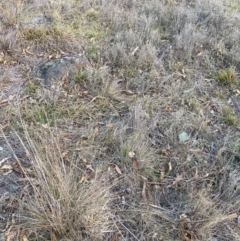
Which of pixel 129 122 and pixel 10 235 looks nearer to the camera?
pixel 10 235

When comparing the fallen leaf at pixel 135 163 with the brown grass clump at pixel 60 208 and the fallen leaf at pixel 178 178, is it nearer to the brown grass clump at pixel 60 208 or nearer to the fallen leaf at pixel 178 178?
the fallen leaf at pixel 178 178

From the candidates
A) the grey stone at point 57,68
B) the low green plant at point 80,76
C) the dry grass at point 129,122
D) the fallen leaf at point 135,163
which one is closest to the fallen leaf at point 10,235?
the dry grass at point 129,122

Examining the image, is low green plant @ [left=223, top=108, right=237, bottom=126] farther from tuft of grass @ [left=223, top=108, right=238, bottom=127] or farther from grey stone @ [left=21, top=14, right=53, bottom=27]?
grey stone @ [left=21, top=14, right=53, bottom=27]

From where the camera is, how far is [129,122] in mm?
2797

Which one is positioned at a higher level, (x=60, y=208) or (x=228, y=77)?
(x=60, y=208)

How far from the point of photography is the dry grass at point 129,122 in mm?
2061

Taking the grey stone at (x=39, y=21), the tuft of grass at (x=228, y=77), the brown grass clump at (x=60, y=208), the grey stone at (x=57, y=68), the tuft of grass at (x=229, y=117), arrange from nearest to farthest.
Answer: the brown grass clump at (x=60, y=208)
the tuft of grass at (x=229, y=117)
the grey stone at (x=57, y=68)
the tuft of grass at (x=228, y=77)
the grey stone at (x=39, y=21)

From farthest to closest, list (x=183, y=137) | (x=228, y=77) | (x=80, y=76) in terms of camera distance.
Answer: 1. (x=228, y=77)
2. (x=80, y=76)
3. (x=183, y=137)

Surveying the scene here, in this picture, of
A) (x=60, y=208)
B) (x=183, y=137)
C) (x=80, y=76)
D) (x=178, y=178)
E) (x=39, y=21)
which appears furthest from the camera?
(x=39, y=21)

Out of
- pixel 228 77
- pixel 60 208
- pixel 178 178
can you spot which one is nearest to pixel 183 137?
pixel 178 178

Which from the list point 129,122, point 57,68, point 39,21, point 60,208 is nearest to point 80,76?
point 57,68

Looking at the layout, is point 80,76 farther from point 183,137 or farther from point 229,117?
point 229,117

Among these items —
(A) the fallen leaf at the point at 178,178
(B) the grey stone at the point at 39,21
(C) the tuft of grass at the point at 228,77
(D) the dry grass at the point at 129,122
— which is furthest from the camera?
(B) the grey stone at the point at 39,21

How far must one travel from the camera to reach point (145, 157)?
2.48 metres
